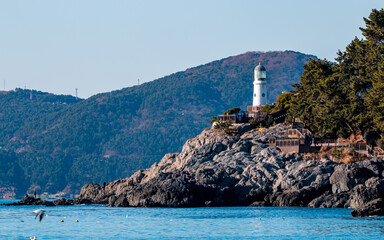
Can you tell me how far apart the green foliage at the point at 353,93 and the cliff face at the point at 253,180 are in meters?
6.69

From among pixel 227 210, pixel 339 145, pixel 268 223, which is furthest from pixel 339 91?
pixel 268 223

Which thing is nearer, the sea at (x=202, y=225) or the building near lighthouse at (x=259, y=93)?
the sea at (x=202, y=225)

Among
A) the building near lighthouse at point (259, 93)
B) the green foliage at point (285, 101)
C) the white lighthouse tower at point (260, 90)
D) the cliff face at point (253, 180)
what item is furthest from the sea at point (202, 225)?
the white lighthouse tower at point (260, 90)

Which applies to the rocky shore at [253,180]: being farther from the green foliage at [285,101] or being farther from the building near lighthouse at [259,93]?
the building near lighthouse at [259,93]

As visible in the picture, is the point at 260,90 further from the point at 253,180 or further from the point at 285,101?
the point at 253,180

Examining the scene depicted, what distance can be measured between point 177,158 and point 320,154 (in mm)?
24889

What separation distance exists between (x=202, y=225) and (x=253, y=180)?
86.9 ft

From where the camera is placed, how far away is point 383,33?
338 ft

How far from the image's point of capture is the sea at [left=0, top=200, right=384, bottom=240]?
64.7m

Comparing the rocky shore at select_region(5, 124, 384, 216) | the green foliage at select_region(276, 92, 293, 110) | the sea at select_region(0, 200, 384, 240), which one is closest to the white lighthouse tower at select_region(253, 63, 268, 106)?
the green foliage at select_region(276, 92, 293, 110)

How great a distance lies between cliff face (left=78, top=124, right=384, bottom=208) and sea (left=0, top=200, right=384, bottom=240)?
3.49 m

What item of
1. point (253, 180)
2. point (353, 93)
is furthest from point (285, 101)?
point (253, 180)

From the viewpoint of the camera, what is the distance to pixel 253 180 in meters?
97.4

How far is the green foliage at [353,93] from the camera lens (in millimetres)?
97875
